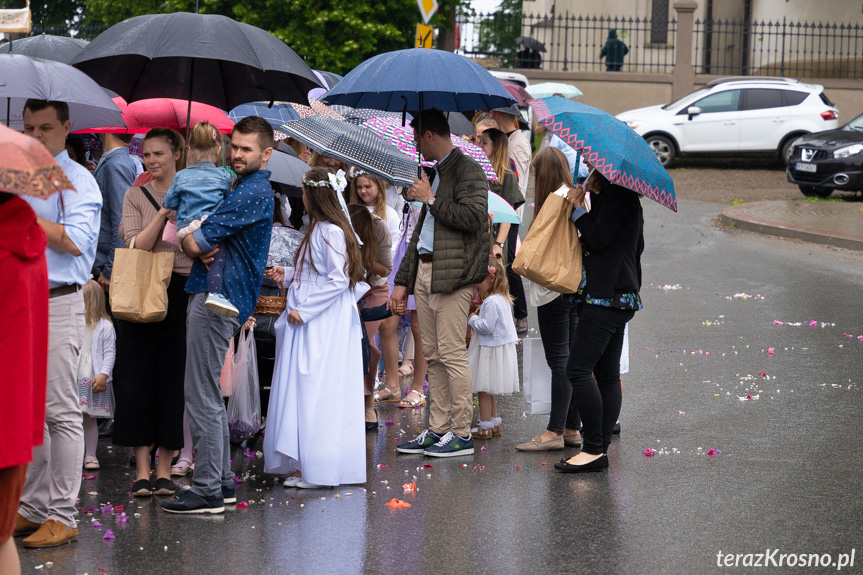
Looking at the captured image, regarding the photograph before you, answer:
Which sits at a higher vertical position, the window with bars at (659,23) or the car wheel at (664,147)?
the window with bars at (659,23)

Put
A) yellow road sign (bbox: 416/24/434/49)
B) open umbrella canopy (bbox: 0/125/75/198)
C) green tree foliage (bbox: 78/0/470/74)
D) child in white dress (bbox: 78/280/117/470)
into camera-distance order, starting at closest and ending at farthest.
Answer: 1. open umbrella canopy (bbox: 0/125/75/198)
2. child in white dress (bbox: 78/280/117/470)
3. yellow road sign (bbox: 416/24/434/49)
4. green tree foliage (bbox: 78/0/470/74)

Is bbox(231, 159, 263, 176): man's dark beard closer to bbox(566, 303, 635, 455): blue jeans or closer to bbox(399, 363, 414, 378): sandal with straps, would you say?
bbox(566, 303, 635, 455): blue jeans

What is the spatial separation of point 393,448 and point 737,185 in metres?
17.2

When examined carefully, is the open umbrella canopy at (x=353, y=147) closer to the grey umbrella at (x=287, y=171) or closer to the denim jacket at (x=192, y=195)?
the denim jacket at (x=192, y=195)

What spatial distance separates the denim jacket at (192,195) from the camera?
19.3 ft

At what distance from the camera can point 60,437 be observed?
5.39 meters

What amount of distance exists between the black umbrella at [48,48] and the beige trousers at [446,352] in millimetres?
3477

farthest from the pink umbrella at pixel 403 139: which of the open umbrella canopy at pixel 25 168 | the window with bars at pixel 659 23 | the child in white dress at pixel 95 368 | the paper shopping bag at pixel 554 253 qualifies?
the window with bars at pixel 659 23

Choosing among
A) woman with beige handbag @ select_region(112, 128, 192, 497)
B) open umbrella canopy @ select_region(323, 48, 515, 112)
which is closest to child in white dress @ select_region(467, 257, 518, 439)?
open umbrella canopy @ select_region(323, 48, 515, 112)

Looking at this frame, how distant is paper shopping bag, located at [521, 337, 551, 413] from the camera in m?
7.55

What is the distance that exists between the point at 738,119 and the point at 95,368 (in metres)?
19.7

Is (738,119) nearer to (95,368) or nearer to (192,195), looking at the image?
(95,368)

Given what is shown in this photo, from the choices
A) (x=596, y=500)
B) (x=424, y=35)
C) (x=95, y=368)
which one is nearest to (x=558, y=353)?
(x=596, y=500)

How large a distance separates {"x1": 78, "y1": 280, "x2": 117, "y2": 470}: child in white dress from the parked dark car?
1604 centimetres
